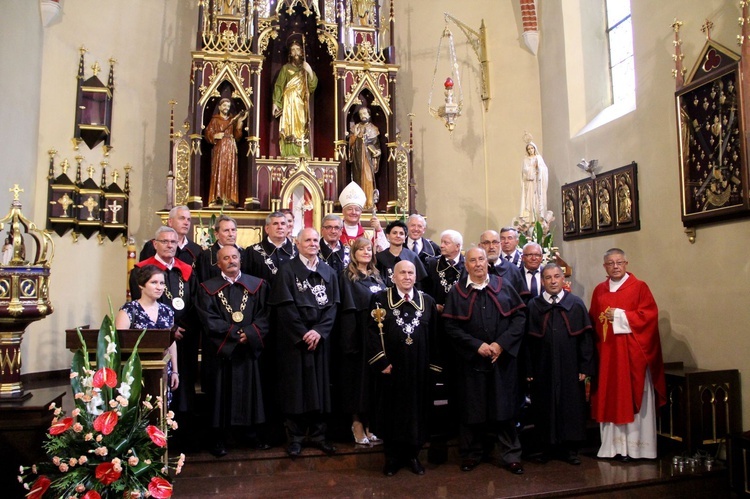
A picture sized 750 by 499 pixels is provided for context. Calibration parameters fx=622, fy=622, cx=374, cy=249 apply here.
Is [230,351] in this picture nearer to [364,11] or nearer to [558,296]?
[558,296]

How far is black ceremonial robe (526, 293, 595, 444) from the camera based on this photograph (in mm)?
5098

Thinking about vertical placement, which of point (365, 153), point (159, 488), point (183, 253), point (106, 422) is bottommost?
point (159, 488)

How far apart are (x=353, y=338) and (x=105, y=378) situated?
2250mm

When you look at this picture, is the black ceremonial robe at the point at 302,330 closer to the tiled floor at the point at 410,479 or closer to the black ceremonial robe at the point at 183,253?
the tiled floor at the point at 410,479

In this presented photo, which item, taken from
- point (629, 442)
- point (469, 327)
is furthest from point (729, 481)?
point (469, 327)

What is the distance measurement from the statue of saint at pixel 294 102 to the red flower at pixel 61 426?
243 inches

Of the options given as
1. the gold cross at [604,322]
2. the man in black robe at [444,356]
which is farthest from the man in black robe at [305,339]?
the gold cross at [604,322]

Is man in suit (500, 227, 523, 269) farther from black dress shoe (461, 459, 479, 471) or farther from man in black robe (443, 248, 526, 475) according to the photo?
black dress shoe (461, 459, 479, 471)

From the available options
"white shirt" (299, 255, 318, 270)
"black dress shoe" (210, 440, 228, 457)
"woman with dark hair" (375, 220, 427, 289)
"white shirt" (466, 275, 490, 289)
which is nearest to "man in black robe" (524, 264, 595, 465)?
"white shirt" (466, 275, 490, 289)

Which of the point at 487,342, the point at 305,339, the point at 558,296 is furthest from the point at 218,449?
the point at 558,296

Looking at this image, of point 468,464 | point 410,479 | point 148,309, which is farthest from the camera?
point 468,464

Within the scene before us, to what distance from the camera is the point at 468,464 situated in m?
4.87

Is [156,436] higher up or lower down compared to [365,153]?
lower down

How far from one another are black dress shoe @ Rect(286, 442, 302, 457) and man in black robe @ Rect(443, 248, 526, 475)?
4.22ft
